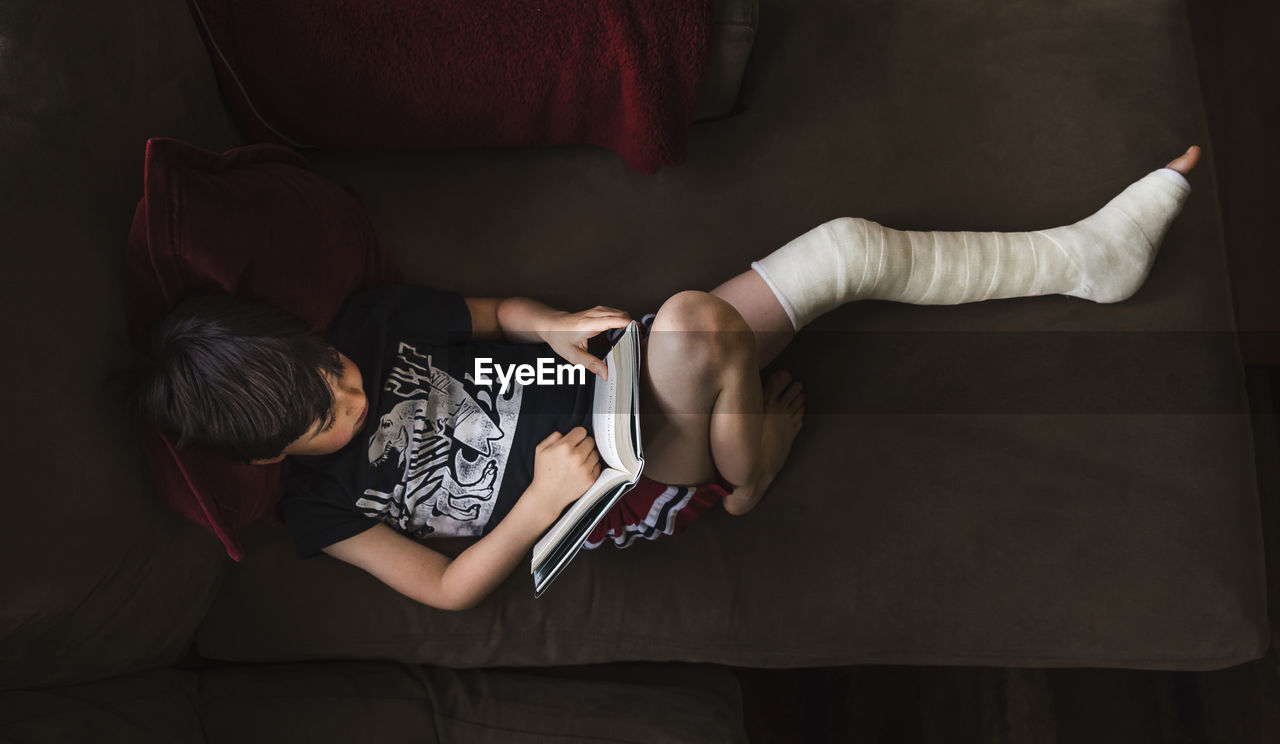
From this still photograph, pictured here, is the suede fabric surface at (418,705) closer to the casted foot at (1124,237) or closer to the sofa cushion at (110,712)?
the sofa cushion at (110,712)

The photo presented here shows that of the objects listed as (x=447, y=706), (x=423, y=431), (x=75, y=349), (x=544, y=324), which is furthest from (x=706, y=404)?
(x=75, y=349)

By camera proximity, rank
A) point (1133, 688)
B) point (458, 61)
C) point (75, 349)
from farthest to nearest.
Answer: point (1133, 688) → point (458, 61) → point (75, 349)

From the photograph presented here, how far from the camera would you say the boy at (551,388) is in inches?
32.7

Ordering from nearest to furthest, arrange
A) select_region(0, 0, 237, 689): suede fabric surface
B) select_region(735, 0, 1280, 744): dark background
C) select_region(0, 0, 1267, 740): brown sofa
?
select_region(0, 0, 237, 689): suede fabric surface → select_region(0, 0, 1267, 740): brown sofa → select_region(735, 0, 1280, 744): dark background

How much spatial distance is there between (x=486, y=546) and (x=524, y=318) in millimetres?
271

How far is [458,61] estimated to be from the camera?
35.2 inches

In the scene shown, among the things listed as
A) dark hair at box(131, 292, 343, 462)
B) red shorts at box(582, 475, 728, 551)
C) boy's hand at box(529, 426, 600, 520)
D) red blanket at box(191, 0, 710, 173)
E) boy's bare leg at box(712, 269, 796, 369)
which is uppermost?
red blanket at box(191, 0, 710, 173)

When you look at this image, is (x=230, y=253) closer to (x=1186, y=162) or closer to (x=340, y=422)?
(x=340, y=422)

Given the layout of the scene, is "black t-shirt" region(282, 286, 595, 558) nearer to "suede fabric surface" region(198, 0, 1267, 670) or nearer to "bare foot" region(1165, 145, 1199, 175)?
"suede fabric surface" region(198, 0, 1267, 670)

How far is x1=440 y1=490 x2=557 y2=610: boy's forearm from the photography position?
833 mm

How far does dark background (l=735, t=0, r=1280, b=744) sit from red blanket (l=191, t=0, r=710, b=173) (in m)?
0.91

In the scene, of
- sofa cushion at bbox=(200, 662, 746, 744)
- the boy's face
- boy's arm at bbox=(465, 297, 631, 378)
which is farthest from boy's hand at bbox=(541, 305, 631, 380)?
sofa cushion at bbox=(200, 662, 746, 744)

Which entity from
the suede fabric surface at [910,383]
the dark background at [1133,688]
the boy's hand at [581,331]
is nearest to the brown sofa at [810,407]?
the suede fabric surface at [910,383]

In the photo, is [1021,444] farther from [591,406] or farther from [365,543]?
[365,543]
